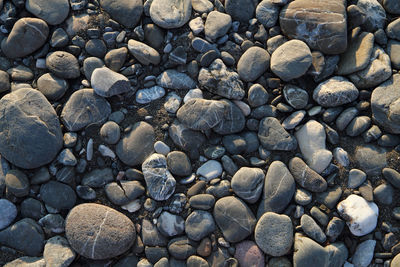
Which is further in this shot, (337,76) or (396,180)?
(337,76)

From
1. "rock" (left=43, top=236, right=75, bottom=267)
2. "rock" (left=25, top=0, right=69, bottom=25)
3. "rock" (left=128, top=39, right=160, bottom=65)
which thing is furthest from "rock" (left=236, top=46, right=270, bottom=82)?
"rock" (left=43, top=236, right=75, bottom=267)

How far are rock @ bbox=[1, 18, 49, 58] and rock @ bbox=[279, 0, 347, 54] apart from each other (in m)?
1.94

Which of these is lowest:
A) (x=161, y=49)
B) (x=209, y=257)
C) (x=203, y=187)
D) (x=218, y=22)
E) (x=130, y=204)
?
(x=209, y=257)

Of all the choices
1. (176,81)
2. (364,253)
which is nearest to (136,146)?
(176,81)

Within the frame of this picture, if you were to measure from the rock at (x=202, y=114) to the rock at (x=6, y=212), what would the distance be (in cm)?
142

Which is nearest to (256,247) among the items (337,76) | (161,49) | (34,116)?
(337,76)

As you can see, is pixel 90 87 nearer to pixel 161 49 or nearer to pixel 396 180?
pixel 161 49

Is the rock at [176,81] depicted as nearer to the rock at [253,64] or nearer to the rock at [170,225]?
the rock at [253,64]

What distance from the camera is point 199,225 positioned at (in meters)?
2.53

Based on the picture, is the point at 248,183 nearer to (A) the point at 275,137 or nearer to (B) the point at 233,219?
(B) the point at 233,219

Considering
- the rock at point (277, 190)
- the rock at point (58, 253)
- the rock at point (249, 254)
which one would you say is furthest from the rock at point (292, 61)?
the rock at point (58, 253)

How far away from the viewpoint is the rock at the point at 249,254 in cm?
250

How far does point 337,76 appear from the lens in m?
2.71

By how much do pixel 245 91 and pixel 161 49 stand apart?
0.76 metres
